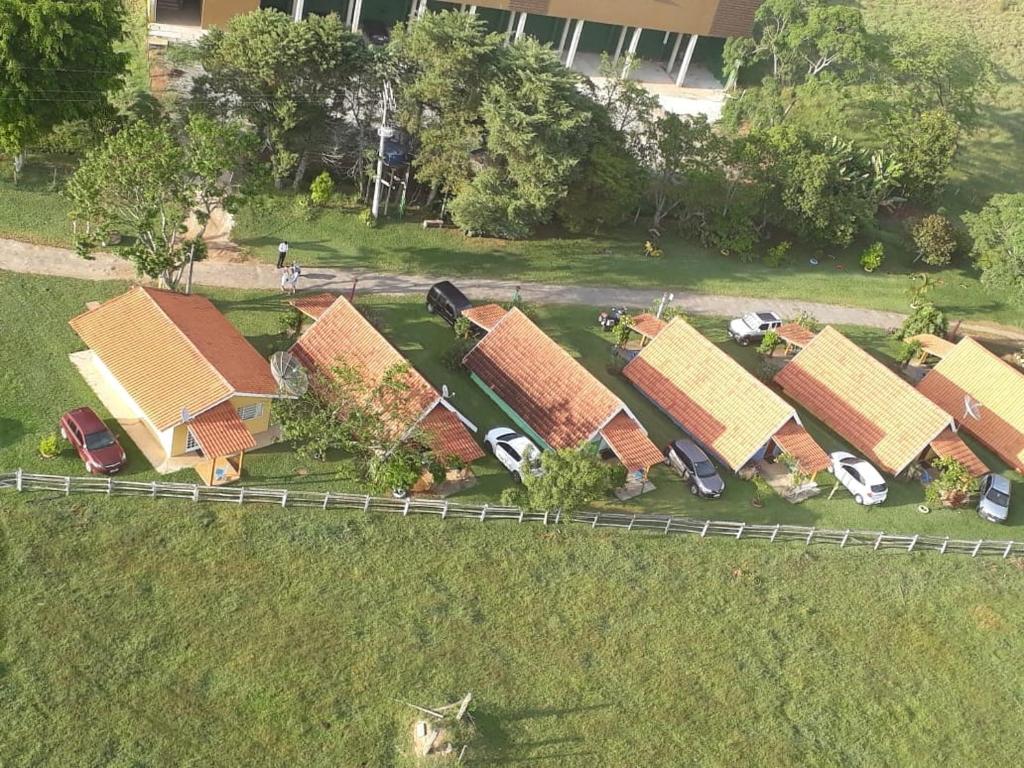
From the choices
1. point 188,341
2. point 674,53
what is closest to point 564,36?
point 674,53

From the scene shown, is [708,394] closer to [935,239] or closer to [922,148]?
[935,239]

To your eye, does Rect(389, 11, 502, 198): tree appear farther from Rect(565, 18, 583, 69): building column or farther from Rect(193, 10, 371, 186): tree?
Rect(565, 18, 583, 69): building column

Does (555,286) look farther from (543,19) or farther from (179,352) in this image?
(543,19)

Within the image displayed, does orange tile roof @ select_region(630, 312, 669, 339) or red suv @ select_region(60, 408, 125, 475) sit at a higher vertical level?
orange tile roof @ select_region(630, 312, 669, 339)

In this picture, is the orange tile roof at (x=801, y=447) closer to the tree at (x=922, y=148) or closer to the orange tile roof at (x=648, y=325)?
the orange tile roof at (x=648, y=325)

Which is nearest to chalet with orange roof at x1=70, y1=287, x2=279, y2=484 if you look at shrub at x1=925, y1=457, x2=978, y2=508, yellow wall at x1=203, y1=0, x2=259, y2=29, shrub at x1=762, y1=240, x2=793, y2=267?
shrub at x1=925, y1=457, x2=978, y2=508

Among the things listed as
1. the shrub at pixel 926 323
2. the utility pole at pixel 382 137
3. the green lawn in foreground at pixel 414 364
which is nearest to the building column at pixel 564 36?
the utility pole at pixel 382 137

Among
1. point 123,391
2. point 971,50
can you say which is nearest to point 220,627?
point 123,391
